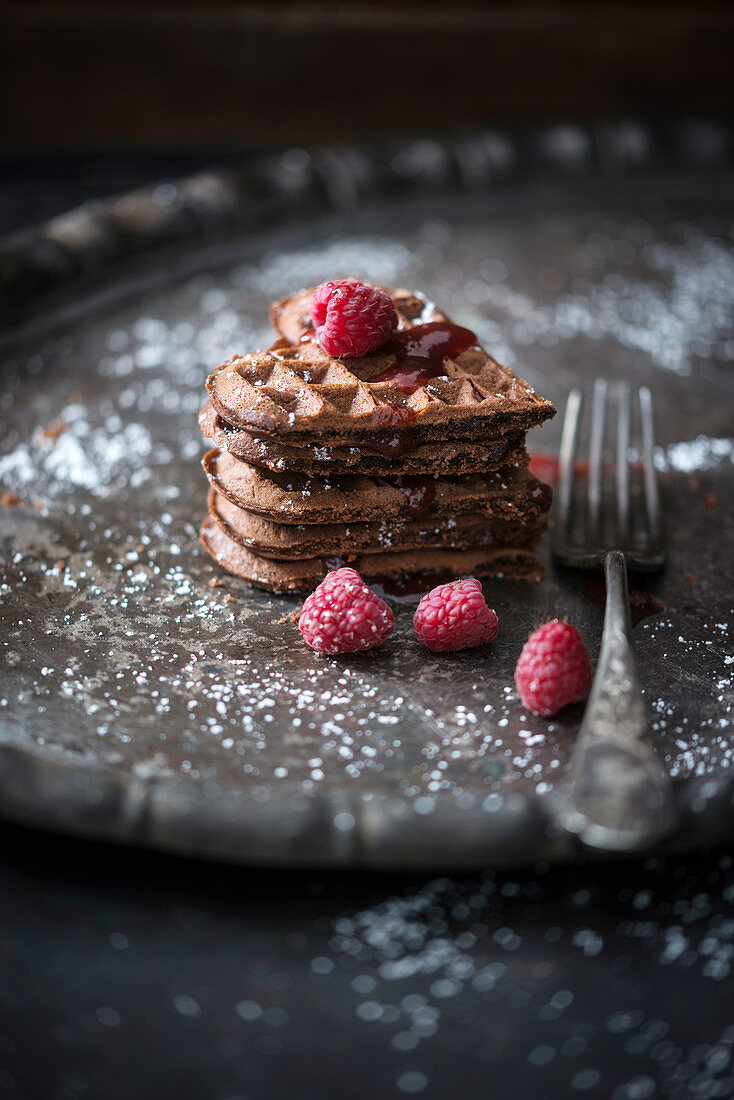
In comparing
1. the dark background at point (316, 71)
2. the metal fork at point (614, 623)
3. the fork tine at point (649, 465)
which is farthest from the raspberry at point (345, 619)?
the dark background at point (316, 71)

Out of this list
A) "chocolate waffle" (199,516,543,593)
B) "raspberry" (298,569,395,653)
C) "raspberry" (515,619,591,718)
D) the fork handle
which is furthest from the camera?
"chocolate waffle" (199,516,543,593)

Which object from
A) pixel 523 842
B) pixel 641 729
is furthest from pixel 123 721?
pixel 641 729

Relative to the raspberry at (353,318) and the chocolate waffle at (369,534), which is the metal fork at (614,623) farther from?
the raspberry at (353,318)

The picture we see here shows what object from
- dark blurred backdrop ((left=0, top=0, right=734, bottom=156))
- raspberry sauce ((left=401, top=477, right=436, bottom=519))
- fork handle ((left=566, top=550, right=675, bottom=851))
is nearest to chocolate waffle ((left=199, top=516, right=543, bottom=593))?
raspberry sauce ((left=401, top=477, right=436, bottom=519))

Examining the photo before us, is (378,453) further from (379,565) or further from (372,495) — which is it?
(379,565)

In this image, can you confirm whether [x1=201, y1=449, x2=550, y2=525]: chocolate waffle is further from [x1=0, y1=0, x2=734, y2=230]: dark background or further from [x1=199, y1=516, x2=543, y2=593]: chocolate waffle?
[x1=0, y1=0, x2=734, y2=230]: dark background
